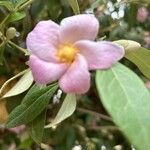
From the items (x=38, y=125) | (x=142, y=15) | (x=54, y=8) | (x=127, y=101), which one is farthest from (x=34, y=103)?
(x=142, y=15)

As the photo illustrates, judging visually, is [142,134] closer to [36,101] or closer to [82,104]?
[36,101]

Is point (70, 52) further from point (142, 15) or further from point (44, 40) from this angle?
point (142, 15)

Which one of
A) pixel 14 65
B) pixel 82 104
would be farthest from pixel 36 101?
pixel 82 104

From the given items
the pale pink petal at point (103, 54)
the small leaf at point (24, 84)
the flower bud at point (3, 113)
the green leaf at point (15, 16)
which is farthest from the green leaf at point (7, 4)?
the flower bud at point (3, 113)

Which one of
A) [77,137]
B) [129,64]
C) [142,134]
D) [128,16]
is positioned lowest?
[77,137]

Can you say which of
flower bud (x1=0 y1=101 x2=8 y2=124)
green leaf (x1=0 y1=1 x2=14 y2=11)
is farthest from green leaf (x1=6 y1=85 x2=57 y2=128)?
flower bud (x1=0 y1=101 x2=8 y2=124)

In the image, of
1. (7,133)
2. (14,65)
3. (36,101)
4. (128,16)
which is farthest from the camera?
(7,133)

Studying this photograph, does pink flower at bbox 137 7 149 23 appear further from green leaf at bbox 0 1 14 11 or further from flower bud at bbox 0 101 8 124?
green leaf at bbox 0 1 14 11
